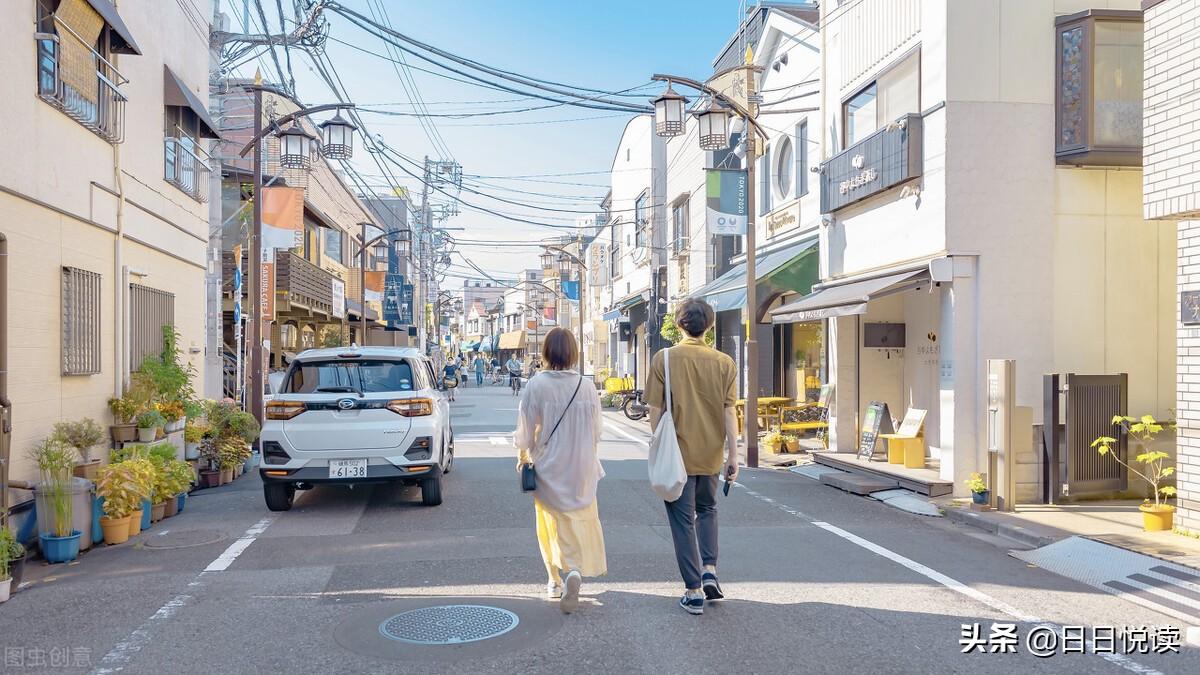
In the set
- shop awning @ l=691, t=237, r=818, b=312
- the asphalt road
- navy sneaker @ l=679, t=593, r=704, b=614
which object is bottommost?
the asphalt road

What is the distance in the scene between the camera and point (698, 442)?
5461 mm

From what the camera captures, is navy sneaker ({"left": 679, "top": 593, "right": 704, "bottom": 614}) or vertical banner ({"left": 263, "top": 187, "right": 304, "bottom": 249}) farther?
vertical banner ({"left": 263, "top": 187, "right": 304, "bottom": 249})

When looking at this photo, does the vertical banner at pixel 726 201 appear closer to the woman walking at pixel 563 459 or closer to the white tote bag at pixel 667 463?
the woman walking at pixel 563 459

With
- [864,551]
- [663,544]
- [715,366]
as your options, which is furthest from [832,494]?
[715,366]

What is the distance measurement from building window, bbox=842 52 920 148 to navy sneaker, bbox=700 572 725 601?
26.5 ft

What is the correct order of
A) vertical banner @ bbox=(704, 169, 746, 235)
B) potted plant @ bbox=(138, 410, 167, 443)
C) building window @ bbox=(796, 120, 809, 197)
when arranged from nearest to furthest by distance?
potted plant @ bbox=(138, 410, 167, 443), vertical banner @ bbox=(704, 169, 746, 235), building window @ bbox=(796, 120, 809, 197)

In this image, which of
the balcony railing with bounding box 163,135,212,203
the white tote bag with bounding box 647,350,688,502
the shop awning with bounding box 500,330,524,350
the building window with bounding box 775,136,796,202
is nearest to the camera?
the white tote bag with bounding box 647,350,688,502

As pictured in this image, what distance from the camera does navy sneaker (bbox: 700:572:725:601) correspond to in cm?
552

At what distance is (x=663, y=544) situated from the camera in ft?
24.6

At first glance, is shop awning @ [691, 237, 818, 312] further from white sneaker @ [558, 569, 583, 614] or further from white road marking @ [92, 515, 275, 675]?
white sneaker @ [558, 569, 583, 614]

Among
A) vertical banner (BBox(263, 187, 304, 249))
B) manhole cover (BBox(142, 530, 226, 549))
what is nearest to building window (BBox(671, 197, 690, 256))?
vertical banner (BBox(263, 187, 304, 249))

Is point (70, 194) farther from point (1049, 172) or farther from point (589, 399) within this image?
point (1049, 172)

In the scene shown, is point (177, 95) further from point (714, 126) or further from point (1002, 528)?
point (1002, 528)

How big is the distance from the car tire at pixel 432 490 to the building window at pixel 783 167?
1203 cm
